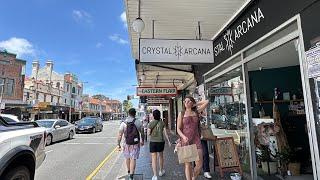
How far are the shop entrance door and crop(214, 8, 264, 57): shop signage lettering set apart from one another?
0.68 metres

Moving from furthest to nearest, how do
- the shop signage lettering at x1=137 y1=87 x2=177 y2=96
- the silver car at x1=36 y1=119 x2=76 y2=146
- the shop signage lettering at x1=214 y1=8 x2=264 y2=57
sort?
1. the shop signage lettering at x1=137 y1=87 x2=177 y2=96
2. the silver car at x1=36 y1=119 x2=76 y2=146
3. the shop signage lettering at x1=214 y1=8 x2=264 y2=57

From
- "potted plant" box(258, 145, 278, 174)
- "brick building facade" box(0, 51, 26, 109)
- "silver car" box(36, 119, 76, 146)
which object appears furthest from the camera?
"brick building facade" box(0, 51, 26, 109)

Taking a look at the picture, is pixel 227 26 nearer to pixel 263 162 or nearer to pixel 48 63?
pixel 263 162

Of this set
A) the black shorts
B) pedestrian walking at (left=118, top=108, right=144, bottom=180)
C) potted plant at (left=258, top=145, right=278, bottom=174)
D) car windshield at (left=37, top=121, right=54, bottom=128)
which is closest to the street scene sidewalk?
pedestrian walking at (left=118, top=108, right=144, bottom=180)

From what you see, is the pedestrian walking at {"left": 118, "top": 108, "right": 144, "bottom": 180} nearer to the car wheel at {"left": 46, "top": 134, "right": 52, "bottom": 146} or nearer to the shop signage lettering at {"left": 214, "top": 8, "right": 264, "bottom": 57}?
the shop signage lettering at {"left": 214, "top": 8, "right": 264, "bottom": 57}

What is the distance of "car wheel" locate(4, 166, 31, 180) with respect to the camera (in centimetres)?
360

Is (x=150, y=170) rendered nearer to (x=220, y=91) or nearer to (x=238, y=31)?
(x=220, y=91)

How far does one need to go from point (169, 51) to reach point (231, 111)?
8.47 feet

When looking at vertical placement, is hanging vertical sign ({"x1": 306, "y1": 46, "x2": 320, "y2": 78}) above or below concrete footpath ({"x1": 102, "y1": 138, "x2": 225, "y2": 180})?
above

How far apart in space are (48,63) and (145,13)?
2223 inches

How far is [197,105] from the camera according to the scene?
550cm

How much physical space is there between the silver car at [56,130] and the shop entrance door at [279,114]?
1170 centimetres

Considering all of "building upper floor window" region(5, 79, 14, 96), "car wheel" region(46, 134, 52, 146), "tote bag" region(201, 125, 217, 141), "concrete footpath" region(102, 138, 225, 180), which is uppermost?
"building upper floor window" region(5, 79, 14, 96)

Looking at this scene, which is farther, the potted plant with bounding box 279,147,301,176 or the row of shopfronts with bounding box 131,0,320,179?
the potted plant with bounding box 279,147,301,176
